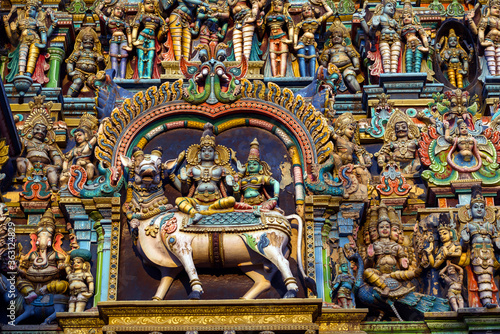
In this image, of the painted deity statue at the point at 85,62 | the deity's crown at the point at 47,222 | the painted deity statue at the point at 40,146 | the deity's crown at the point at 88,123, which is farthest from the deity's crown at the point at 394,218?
the painted deity statue at the point at 85,62

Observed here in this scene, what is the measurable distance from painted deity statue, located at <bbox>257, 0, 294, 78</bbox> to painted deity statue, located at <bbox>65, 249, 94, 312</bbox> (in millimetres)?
5398

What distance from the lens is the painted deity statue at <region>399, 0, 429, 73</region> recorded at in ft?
75.6

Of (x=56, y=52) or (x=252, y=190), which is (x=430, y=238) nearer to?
(x=252, y=190)

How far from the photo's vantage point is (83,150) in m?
21.1

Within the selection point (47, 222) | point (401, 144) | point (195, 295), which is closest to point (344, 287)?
point (195, 295)

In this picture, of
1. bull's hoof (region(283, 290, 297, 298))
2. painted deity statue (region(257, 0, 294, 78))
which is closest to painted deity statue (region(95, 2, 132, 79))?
painted deity statue (region(257, 0, 294, 78))

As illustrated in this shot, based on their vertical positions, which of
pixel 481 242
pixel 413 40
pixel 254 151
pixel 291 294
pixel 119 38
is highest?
pixel 119 38

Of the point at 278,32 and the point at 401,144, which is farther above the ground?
the point at 278,32

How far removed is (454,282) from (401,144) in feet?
11.3

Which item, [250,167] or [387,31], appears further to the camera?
[387,31]

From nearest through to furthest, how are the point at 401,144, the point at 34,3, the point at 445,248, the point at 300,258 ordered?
the point at 445,248 < the point at 300,258 < the point at 401,144 < the point at 34,3

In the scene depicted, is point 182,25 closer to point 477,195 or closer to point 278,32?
point 278,32

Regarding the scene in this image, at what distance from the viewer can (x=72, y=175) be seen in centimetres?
2072

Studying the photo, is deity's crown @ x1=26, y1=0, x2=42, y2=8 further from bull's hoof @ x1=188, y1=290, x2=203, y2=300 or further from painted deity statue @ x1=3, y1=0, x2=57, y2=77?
bull's hoof @ x1=188, y1=290, x2=203, y2=300
